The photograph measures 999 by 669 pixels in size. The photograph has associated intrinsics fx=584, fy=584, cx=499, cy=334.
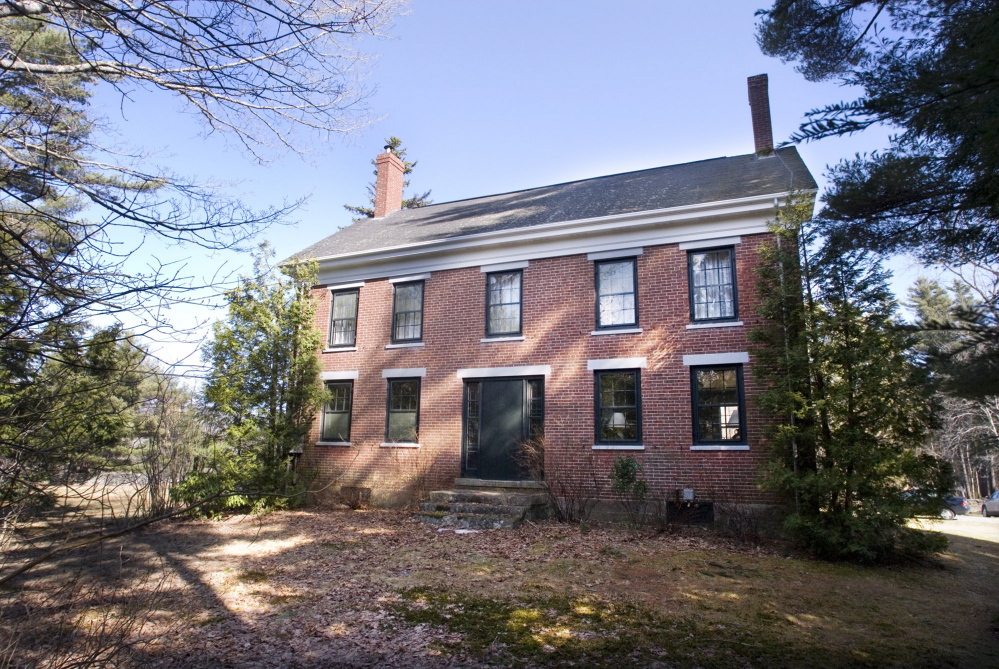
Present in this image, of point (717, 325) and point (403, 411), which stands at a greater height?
point (717, 325)

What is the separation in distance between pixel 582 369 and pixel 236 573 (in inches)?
303

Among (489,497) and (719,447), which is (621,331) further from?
(489,497)

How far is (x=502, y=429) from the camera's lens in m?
13.3

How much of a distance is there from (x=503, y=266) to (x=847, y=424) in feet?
26.0

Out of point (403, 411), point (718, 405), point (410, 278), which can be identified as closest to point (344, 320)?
point (410, 278)

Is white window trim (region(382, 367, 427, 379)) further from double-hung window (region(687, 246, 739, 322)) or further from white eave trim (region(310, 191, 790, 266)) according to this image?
double-hung window (region(687, 246, 739, 322))

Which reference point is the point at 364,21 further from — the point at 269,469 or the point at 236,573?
the point at 269,469

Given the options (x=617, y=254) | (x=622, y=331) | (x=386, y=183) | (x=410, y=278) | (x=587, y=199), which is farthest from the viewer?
(x=386, y=183)

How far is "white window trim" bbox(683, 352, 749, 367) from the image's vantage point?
37.9 feet

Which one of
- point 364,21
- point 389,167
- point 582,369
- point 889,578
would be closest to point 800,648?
point 889,578

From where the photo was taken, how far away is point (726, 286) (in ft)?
39.7

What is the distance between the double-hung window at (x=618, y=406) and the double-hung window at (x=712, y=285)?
1.88m

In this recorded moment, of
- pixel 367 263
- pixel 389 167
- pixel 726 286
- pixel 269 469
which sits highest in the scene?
pixel 389 167

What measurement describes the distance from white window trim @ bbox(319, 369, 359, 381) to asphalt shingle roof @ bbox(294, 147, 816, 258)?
3135 mm
